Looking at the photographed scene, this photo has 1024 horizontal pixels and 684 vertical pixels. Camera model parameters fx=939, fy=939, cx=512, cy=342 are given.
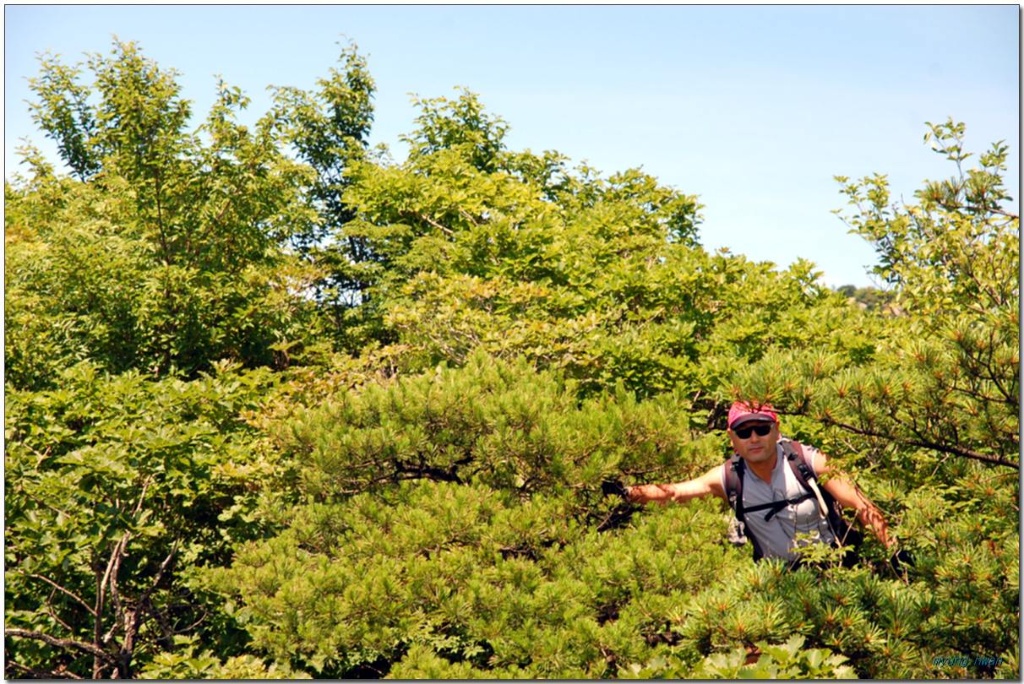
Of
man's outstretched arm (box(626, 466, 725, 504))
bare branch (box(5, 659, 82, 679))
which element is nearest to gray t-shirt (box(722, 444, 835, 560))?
man's outstretched arm (box(626, 466, 725, 504))

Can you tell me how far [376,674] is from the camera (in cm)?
680

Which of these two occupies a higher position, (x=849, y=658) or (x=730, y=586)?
(x=730, y=586)

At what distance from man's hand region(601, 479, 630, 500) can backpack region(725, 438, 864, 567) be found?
0.93 m

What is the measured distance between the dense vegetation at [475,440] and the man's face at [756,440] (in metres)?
0.60

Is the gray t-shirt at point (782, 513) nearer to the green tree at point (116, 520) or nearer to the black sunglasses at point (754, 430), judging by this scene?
the black sunglasses at point (754, 430)

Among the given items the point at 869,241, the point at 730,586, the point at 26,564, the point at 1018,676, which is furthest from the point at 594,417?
the point at 869,241

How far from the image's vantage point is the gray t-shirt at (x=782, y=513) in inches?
196

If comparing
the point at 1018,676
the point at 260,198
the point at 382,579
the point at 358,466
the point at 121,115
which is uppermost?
the point at 121,115

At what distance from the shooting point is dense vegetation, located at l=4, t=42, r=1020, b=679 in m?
4.11

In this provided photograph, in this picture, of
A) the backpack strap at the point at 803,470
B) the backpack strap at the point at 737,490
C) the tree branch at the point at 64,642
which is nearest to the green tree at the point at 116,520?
the tree branch at the point at 64,642

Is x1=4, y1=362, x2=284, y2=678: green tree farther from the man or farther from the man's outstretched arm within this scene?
the man

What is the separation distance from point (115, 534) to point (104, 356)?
6.29 meters

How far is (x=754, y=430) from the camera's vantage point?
16.5 ft

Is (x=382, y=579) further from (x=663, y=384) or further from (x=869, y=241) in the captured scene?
(x=869, y=241)
